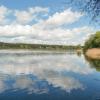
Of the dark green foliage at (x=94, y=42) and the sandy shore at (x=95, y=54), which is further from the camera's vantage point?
the dark green foliage at (x=94, y=42)


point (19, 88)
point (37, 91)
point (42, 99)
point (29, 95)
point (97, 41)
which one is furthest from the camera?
point (97, 41)

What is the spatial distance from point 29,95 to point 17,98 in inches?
45.3

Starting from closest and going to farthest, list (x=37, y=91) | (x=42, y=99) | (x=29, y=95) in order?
(x=42, y=99) < (x=29, y=95) < (x=37, y=91)

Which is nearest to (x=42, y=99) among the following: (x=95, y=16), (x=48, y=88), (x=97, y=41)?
(x=48, y=88)

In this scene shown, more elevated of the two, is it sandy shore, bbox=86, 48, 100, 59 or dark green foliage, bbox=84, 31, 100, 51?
dark green foliage, bbox=84, 31, 100, 51

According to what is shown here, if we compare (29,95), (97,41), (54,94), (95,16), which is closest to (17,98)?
(29,95)

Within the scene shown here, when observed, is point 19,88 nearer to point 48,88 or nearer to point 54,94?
point 48,88

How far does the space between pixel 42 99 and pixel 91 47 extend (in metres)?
85.7

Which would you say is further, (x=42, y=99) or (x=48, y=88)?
(x=48, y=88)

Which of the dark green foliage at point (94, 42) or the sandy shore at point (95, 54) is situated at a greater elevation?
the dark green foliage at point (94, 42)

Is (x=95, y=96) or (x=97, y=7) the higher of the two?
(x=97, y=7)

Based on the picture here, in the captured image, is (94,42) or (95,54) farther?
(94,42)

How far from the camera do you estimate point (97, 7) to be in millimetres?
12594

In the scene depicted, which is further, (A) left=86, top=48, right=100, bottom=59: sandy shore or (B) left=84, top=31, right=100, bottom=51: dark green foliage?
(B) left=84, top=31, right=100, bottom=51: dark green foliage
